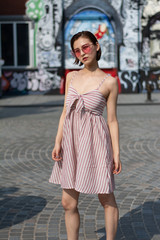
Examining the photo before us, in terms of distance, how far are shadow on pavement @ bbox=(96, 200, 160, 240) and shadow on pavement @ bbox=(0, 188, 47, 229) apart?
3.14 feet

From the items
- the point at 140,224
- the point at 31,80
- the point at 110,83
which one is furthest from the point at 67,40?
the point at 110,83

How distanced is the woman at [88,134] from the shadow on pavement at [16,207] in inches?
50.4

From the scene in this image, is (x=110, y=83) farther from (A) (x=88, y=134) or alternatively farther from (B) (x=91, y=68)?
(A) (x=88, y=134)

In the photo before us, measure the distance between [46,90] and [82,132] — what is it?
2011 centimetres

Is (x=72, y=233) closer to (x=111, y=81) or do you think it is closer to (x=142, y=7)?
(x=111, y=81)

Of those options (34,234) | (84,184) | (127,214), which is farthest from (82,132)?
(127,214)

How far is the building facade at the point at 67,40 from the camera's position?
74.9ft

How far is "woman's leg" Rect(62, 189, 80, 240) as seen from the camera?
366cm

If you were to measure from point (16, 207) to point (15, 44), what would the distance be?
19.3m

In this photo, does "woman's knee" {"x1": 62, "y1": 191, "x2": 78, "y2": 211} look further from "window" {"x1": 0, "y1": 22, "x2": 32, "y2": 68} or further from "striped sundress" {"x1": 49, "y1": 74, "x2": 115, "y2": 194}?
"window" {"x1": 0, "y1": 22, "x2": 32, "y2": 68}

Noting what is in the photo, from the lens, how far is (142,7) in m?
Result: 23.0

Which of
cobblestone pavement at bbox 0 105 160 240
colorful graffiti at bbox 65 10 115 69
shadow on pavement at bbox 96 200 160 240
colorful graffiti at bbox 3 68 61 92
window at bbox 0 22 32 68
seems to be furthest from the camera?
window at bbox 0 22 32 68

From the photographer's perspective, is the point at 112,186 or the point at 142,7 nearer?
the point at 112,186

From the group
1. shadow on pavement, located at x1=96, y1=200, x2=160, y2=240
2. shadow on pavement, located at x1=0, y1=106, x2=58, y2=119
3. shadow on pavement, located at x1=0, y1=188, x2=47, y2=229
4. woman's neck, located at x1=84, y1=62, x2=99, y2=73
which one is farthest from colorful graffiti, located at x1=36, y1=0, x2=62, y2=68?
woman's neck, located at x1=84, y1=62, x2=99, y2=73
